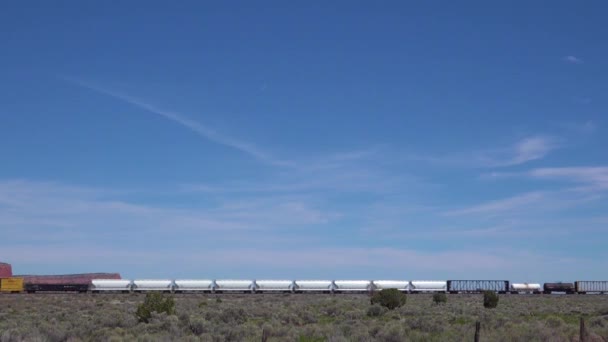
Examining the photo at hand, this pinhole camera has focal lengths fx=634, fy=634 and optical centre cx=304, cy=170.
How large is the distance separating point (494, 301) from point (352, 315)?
18.4 meters

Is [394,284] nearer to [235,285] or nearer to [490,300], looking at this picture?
[235,285]

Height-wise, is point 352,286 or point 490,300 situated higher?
point 490,300

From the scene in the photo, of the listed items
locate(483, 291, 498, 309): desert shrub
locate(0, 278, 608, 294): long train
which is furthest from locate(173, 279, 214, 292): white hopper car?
locate(483, 291, 498, 309): desert shrub

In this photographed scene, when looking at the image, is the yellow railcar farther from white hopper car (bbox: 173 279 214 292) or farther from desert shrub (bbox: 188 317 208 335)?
desert shrub (bbox: 188 317 208 335)

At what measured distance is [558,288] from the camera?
107562 millimetres

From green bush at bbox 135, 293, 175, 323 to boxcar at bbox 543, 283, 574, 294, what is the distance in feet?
292

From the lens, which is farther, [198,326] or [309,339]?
[198,326]

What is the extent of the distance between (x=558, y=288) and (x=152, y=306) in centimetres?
9171

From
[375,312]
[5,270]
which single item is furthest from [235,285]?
[375,312]

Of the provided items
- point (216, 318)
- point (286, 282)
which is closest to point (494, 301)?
point (216, 318)

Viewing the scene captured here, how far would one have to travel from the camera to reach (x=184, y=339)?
22.3 meters

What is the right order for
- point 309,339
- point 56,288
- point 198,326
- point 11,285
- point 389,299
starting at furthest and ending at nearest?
point 56,288
point 11,285
point 389,299
point 198,326
point 309,339

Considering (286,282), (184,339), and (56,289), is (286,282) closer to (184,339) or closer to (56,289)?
(56,289)

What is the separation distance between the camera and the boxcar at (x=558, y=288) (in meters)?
106
